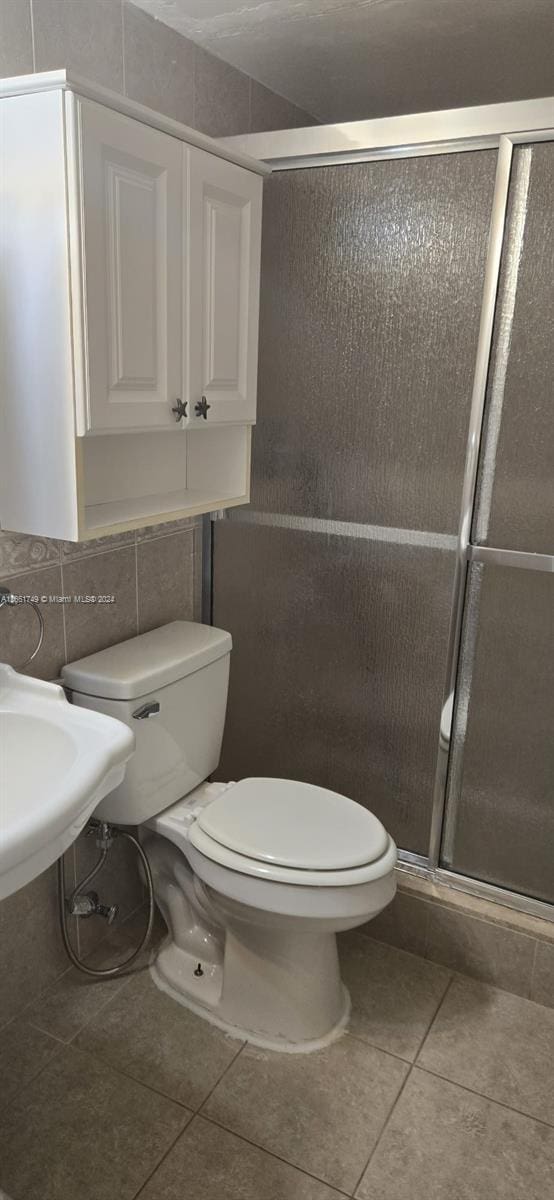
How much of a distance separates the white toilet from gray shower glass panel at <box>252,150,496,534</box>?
48 centimetres

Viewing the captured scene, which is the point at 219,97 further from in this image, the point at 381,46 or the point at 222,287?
the point at 222,287

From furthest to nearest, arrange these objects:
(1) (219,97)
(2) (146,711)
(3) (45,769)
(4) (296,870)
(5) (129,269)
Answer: (1) (219,97)
(2) (146,711)
(4) (296,870)
(5) (129,269)
(3) (45,769)

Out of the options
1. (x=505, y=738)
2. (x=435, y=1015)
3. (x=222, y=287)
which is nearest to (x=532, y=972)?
(x=435, y=1015)

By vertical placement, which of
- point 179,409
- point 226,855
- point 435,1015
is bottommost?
point 435,1015

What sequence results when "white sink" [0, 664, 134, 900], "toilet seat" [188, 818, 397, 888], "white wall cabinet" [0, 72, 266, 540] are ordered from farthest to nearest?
"toilet seat" [188, 818, 397, 888], "white wall cabinet" [0, 72, 266, 540], "white sink" [0, 664, 134, 900]

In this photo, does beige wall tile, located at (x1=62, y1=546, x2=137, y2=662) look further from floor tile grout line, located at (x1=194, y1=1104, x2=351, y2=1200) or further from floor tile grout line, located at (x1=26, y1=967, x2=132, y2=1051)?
floor tile grout line, located at (x1=194, y1=1104, x2=351, y2=1200)

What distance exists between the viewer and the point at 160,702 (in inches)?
67.8

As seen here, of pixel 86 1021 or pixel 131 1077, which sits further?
pixel 86 1021

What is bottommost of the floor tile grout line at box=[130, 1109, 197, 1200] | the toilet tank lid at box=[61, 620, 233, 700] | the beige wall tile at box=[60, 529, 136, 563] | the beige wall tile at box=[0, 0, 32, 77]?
the floor tile grout line at box=[130, 1109, 197, 1200]

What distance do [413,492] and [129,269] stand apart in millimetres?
745

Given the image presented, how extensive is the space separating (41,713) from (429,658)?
2.84 ft

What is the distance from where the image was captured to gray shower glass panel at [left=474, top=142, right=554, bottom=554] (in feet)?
5.15

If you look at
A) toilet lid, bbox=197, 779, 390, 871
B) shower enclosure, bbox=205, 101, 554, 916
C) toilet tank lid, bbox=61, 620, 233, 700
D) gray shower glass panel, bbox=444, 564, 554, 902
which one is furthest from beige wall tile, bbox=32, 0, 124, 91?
toilet lid, bbox=197, 779, 390, 871

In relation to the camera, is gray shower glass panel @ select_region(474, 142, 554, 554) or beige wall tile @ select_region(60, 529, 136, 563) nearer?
gray shower glass panel @ select_region(474, 142, 554, 554)
